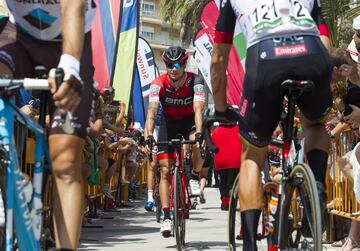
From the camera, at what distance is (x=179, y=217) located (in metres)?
9.01

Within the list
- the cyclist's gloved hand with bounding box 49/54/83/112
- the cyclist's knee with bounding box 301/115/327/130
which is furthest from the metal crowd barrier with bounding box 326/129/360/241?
the cyclist's gloved hand with bounding box 49/54/83/112

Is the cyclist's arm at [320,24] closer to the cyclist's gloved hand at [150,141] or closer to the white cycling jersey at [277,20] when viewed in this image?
the white cycling jersey at [277,20]

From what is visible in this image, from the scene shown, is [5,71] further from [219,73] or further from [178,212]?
[178,212]

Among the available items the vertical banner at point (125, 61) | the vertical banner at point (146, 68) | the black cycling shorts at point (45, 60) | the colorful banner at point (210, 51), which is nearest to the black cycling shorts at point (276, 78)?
the black cycling shorts at point (45, 60)

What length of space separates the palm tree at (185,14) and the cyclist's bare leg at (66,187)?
1165 inches

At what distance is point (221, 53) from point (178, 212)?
413 centimetres

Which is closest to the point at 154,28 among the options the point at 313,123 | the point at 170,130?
the point at 170,130

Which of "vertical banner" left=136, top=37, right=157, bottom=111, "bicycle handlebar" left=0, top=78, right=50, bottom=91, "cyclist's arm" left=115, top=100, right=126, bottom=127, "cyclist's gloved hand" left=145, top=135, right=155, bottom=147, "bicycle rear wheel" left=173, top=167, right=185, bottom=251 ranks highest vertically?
"vertical banner" left=136, top=37, right=157, bottom=111

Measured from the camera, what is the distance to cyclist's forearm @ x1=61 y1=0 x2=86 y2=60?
3.77 m

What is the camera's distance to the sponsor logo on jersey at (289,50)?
14.6 ft

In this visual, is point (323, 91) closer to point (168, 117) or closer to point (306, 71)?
point (306, 71)

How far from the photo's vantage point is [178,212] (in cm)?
904

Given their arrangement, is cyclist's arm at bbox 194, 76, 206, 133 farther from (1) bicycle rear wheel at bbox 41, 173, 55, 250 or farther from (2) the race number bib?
(1) bicycle rear wheel at bbox 41, 173, 55, 250

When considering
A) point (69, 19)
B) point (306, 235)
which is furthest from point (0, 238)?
point (306, 235)
